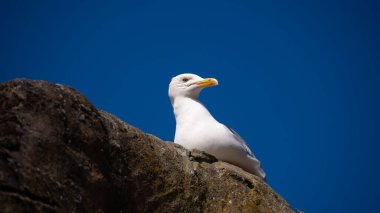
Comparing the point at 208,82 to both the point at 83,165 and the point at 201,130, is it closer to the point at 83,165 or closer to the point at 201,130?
the point at 201,130

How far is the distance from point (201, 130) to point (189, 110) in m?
0.64

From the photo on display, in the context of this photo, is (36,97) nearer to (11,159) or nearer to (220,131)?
(11,159)

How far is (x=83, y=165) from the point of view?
2.71 meters

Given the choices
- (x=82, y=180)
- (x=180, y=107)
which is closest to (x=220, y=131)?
(x=180, y=107)

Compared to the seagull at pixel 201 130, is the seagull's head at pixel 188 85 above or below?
above

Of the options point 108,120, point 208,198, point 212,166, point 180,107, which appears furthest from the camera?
point 180,107

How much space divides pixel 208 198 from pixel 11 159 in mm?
2005

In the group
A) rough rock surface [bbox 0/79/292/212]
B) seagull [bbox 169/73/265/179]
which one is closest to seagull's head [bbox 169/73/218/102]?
seagull [bbox 169/73/265/179]

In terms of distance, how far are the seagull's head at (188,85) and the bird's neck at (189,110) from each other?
0.10 m

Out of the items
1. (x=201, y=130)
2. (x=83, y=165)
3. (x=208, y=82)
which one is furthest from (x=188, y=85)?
(x=83, y=165)

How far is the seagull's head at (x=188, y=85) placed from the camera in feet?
18.6

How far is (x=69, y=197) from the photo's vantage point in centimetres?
254

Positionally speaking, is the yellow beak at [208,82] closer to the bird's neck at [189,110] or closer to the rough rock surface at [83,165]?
the bird's neck at [189,110]

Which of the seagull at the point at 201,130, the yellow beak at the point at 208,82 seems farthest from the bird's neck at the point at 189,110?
the yellow beak at the point at 208,82
